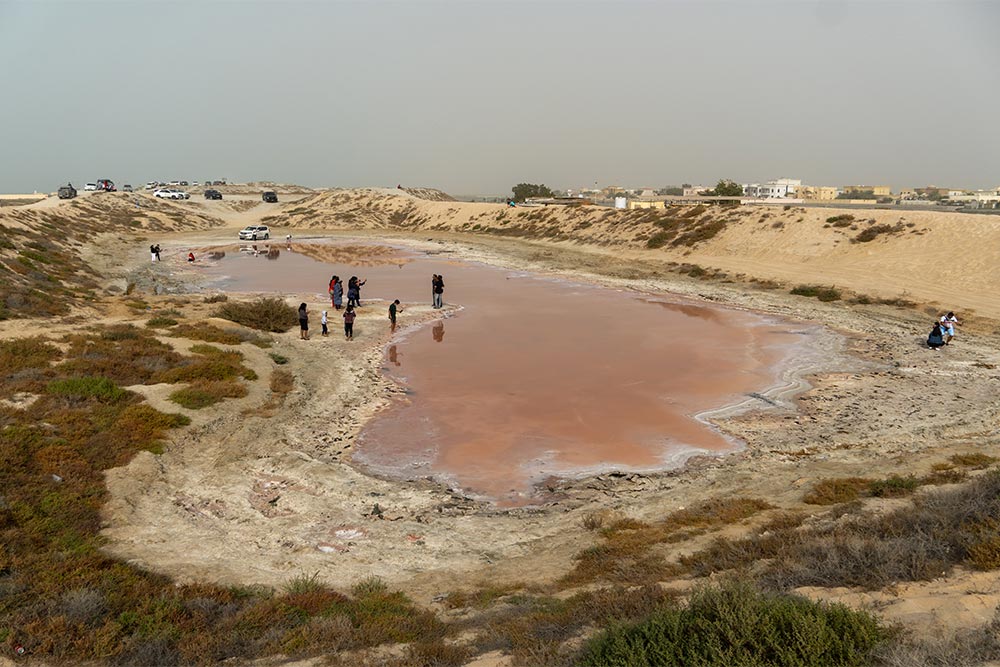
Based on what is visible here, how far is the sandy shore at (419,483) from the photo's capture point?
388 inches

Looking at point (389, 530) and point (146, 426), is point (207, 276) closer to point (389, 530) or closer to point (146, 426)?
point (146, 426)

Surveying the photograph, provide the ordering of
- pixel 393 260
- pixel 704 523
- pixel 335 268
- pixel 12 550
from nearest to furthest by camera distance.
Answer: pixel 12 550, pixel 704 523, pixel 335 268, pixel 393 260

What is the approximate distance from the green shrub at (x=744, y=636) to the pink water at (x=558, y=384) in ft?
21.7

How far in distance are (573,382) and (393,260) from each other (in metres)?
39.1

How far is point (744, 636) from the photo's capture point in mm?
5496

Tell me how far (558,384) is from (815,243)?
120ft

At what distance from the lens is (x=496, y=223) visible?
84.9 m

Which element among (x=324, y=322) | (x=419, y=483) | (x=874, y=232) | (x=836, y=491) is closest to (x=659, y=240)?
(x=874, y=232)

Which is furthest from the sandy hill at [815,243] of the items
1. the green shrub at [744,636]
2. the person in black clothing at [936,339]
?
the green shrub at [744,636]

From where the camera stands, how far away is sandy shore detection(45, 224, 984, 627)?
32.3ft

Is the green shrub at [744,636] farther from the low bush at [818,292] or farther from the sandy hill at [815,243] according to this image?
the low bush at [818,292]

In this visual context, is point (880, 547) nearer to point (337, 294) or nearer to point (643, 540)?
point (643, 540)

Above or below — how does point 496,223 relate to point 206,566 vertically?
above

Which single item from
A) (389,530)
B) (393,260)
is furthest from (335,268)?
(389,530)
